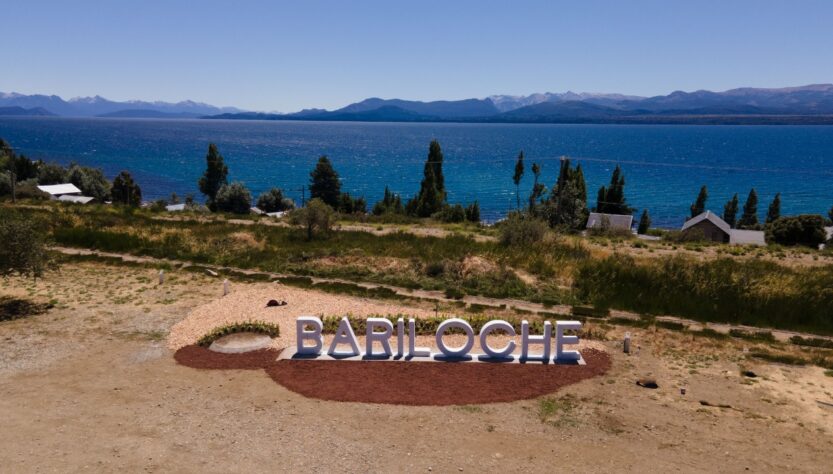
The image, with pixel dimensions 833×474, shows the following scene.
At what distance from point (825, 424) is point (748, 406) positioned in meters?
1.54

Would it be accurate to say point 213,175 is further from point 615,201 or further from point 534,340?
point 534,340

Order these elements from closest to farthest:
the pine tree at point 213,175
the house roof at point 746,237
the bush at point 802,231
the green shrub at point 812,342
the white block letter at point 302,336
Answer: the white block letter at point 302,336, the green shrub at point 812,342, the bush at point 802,231, the house roof at point 746,237, the pine tree at point 213,175

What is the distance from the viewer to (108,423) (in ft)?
40.8

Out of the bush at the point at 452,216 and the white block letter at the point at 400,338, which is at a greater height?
the white block letter at the point at 400,338

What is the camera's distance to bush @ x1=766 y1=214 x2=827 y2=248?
47875 millimetres

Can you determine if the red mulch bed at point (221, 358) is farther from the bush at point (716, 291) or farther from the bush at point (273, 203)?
the bush at point (273, 203)

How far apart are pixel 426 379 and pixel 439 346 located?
1552 mm

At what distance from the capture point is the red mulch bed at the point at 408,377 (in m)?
14.0

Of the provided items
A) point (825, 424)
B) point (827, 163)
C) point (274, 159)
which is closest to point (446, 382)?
point (825, 424)

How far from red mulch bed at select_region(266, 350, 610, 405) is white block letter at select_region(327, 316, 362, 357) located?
0.49 m

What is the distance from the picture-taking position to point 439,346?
16375 mm

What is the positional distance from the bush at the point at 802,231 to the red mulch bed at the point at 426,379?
42626 mm

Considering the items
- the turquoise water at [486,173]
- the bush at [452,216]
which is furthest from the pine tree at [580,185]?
the bush at [452,216]

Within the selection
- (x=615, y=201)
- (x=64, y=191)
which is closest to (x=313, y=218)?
(x=64, y=191)
